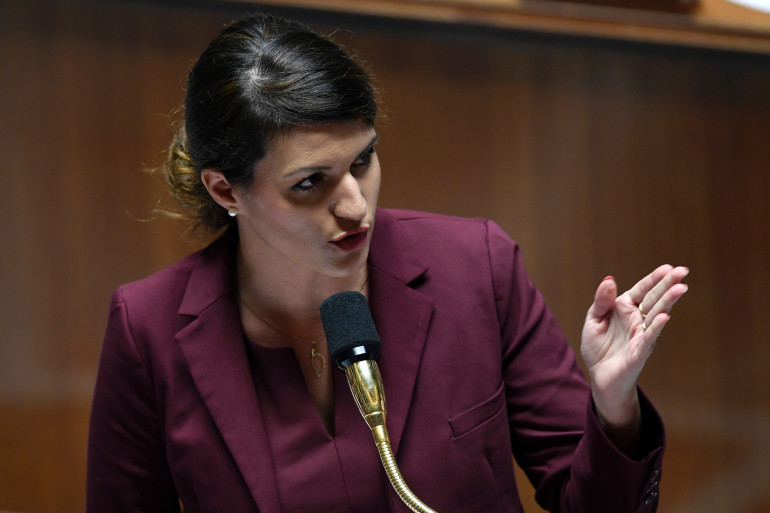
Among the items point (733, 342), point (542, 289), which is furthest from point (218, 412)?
point (733, 342)

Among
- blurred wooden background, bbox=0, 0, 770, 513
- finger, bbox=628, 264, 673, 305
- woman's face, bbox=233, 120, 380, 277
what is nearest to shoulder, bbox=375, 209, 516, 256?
woman's face, bbox=233, 120, 380, 277

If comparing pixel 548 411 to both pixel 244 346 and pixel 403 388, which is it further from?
pixel 244 346

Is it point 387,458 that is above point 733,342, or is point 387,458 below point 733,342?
above

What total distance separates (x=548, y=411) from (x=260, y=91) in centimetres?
50

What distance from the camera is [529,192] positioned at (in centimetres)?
188

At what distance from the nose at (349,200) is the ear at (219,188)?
0.49 feet

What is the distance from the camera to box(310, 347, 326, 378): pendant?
1.19 meters

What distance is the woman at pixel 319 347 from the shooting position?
1.02m

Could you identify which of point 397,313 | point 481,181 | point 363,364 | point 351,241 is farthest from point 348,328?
point 481,181

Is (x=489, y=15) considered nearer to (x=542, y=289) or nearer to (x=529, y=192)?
(x=529, y=192)

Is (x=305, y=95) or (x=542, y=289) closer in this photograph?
(x=305, y=95)

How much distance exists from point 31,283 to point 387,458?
1.11 metres

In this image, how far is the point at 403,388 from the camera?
1.13 meters

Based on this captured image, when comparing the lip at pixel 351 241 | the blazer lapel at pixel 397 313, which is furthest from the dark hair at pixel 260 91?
the blazer lapel at pixel 397 313
